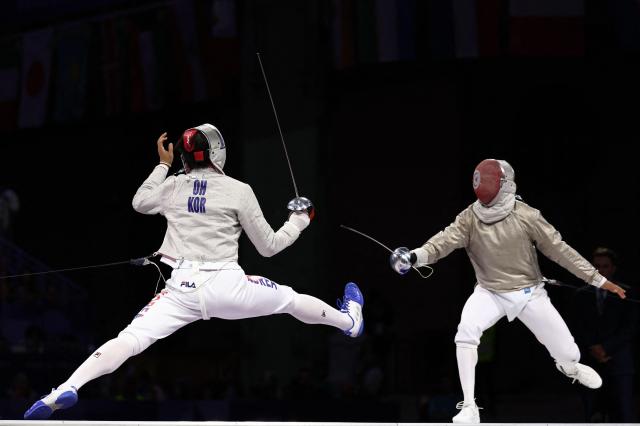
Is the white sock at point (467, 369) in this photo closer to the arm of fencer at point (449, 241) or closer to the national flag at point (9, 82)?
the arm of fencer at point (449, 241)

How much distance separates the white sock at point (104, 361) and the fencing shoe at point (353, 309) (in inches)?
41.0

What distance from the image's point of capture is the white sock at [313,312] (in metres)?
4.69

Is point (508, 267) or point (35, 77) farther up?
point (35, 77)

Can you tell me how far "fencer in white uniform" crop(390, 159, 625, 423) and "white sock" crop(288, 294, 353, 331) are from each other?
1.15 feet

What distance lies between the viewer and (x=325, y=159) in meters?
9.45

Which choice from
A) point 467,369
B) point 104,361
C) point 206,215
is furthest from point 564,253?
point 104,361

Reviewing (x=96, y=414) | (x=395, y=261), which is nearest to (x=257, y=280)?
(x=395, y=261)

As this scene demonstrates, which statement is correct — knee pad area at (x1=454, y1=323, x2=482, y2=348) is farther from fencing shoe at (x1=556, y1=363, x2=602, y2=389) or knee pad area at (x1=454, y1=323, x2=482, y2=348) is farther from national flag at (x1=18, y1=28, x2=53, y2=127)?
national flag at (x1=18, y1=28, x2=53, y2=127)

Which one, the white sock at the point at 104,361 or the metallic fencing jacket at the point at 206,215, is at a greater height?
the metallic fencing jacket at the point at 206,215

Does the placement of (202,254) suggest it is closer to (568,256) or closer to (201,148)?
(201,148)

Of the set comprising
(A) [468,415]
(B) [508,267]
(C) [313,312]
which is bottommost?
(A) [468,415]

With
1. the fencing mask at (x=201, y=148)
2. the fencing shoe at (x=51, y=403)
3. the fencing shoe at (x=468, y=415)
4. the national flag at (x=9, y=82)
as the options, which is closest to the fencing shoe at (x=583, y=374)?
the fencing shoe at (x=468, y=415)

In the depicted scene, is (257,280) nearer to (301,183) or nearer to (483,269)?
(483,269)

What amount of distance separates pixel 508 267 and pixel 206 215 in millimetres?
1289
